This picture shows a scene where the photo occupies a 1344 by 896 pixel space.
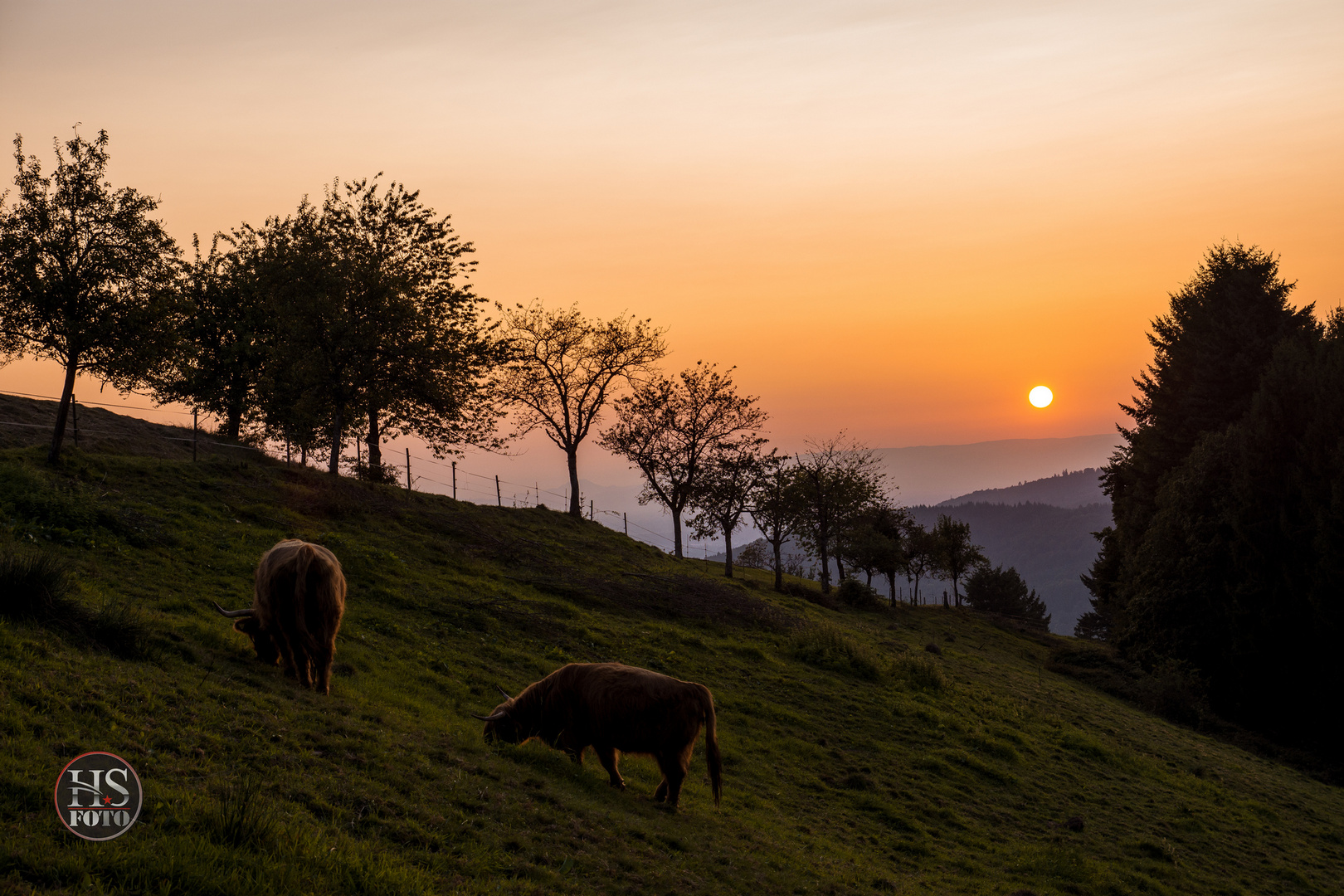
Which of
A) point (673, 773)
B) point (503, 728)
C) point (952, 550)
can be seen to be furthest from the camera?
point (952, 550)

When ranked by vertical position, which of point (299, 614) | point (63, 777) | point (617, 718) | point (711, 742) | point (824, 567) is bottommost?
point (711, 742)

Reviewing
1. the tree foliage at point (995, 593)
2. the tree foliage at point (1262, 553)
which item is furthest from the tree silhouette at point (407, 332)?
the tree foliage at point (995, 593)

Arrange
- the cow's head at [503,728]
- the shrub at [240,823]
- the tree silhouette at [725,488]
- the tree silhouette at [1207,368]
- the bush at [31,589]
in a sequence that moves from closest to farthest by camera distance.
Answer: the shrub at [240,823]
the bush at [31,589]
the cow's head at [503,728]
the tree silhouette at [1207,368]
the tree silhouette at [725,488]

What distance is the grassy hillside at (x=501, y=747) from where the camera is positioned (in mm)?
7434

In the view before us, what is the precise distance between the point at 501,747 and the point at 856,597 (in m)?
52.9

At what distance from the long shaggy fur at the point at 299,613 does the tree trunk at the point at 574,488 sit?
43330mm

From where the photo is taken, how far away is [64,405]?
26297 millimetres

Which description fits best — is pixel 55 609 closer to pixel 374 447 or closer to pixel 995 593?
pixel 374 447

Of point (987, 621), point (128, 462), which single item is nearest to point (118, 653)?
point (128, 462)

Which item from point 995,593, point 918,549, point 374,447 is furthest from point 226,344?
point 995,593

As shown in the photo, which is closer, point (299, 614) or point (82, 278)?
point (299, 614)

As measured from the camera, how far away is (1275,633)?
41500mm

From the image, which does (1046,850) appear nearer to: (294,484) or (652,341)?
(294,484)

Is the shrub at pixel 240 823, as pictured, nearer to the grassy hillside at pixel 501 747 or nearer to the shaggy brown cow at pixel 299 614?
the grassy hillside at pixel 501 747
